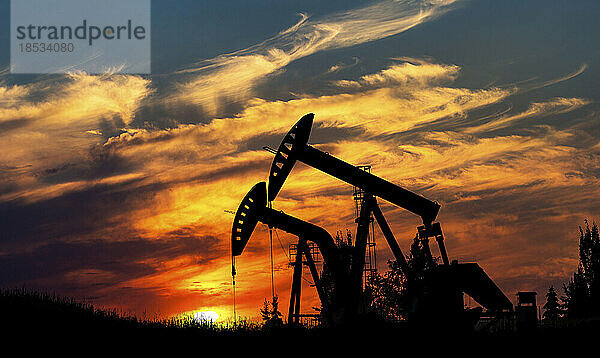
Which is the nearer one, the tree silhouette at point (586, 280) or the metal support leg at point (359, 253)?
the metal support leg at point (359, 253)

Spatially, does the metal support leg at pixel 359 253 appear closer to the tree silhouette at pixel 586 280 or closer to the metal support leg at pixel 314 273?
the metal support leg at pixel 314 273

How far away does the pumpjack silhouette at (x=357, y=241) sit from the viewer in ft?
75.0

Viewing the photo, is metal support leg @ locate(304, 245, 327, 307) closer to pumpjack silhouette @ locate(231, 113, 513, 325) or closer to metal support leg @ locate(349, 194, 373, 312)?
pumpjack silhouette @ locate(231, 113, 513, 325)

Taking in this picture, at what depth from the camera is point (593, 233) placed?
55000 mm

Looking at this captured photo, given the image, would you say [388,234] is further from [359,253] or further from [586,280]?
[586,280]

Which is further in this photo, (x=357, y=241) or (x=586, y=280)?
(x=586, y=280)

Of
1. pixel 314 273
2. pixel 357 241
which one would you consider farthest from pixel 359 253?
pixel 314 273

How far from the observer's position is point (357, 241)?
29625 mm

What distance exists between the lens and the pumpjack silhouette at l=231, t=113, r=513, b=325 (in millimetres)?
22875

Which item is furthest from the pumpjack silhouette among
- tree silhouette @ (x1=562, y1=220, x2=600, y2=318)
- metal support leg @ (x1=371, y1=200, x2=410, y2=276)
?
tree silhouette @ (x1=562, y1=220, x2=600, y2=318)

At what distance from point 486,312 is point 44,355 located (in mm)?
14748

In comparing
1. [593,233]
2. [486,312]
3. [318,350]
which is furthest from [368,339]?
[593,233]

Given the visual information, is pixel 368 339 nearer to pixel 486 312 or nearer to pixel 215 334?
pixel 215 334

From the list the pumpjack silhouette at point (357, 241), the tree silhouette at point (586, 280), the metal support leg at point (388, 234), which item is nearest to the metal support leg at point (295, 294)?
the pumpjack silhouette at point (357, 241)
